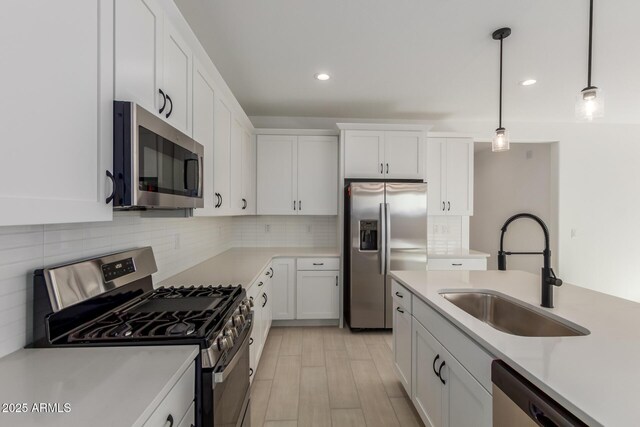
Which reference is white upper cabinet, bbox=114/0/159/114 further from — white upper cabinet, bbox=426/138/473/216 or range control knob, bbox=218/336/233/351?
white upper cabinet, bbox=426/138/473/216

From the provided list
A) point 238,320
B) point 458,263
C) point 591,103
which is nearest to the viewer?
point 238,320

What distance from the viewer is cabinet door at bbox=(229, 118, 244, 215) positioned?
2.65m

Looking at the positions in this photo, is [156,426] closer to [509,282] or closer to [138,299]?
[138,299]

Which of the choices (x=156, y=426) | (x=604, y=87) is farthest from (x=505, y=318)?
(x=604, y=87)

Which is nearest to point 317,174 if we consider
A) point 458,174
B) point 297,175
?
point 297,175

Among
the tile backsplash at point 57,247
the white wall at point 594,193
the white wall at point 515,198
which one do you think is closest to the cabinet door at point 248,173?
the white wall at point 594,193

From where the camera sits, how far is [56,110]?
0.76m

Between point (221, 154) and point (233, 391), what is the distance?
5.45 ft

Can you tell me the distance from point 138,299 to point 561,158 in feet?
17.2

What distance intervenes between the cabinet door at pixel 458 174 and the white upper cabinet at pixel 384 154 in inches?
22.4

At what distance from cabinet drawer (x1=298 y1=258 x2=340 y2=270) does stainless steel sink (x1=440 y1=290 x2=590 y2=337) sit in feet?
5.96

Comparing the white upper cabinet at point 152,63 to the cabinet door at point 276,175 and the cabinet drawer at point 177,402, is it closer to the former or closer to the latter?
the cabinet drawer at point 177,402

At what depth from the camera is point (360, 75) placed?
2766 mm

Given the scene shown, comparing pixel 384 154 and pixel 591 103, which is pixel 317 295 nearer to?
pixel 384 154
